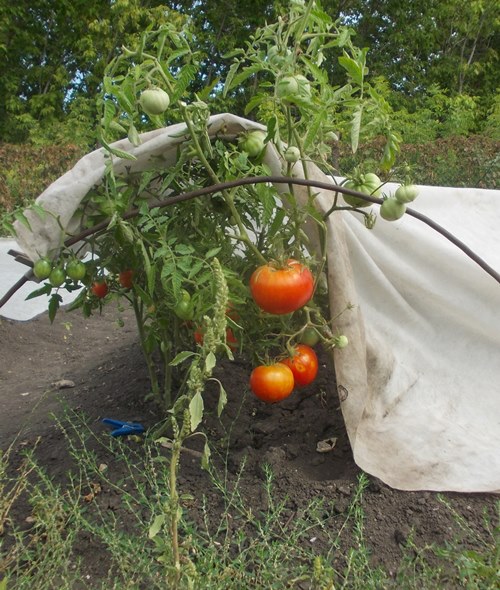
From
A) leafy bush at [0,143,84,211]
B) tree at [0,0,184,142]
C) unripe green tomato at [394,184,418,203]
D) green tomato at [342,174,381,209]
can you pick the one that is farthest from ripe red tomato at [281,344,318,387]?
tree at [0,0,184,142]

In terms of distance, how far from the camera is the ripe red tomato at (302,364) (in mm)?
1832

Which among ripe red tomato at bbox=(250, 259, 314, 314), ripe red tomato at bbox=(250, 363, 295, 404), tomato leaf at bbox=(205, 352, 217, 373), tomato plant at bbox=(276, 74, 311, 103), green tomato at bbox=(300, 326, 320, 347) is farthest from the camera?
green tomato at bbox=(300, 326, 320, 347)

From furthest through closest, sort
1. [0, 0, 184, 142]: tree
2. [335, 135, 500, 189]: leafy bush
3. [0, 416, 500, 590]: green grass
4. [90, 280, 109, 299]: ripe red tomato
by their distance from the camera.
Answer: [0, 0, 184, 142]: tree, [335, 135, 500, 189]: leafy bush, [90, 280, 109, 299]: ripe red tomato, [0, 416, 500, 590]: green grass

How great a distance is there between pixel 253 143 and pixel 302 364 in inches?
23.9

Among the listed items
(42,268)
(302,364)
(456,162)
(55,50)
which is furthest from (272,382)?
(55,50)

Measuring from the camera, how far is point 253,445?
202 centimetres

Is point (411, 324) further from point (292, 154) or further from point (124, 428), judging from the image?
point (124, 428)

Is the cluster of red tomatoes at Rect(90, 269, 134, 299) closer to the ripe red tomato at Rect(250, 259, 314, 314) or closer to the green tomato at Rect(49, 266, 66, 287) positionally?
the green tomato at Rect(49, 266, 66, 287)

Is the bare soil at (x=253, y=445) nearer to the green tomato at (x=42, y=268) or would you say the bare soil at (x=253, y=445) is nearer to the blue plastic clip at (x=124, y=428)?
the blue plastic clip at (x=124, y=428)

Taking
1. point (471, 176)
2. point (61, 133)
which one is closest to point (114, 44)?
point (61, 133)

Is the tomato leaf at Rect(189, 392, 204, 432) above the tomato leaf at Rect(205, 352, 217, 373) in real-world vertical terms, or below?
below

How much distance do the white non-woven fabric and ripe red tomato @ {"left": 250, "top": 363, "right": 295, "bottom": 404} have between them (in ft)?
0.72

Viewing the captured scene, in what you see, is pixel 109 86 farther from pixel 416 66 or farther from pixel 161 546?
pixel 416 66

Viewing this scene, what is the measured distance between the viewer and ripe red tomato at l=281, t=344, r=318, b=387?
183 cm
